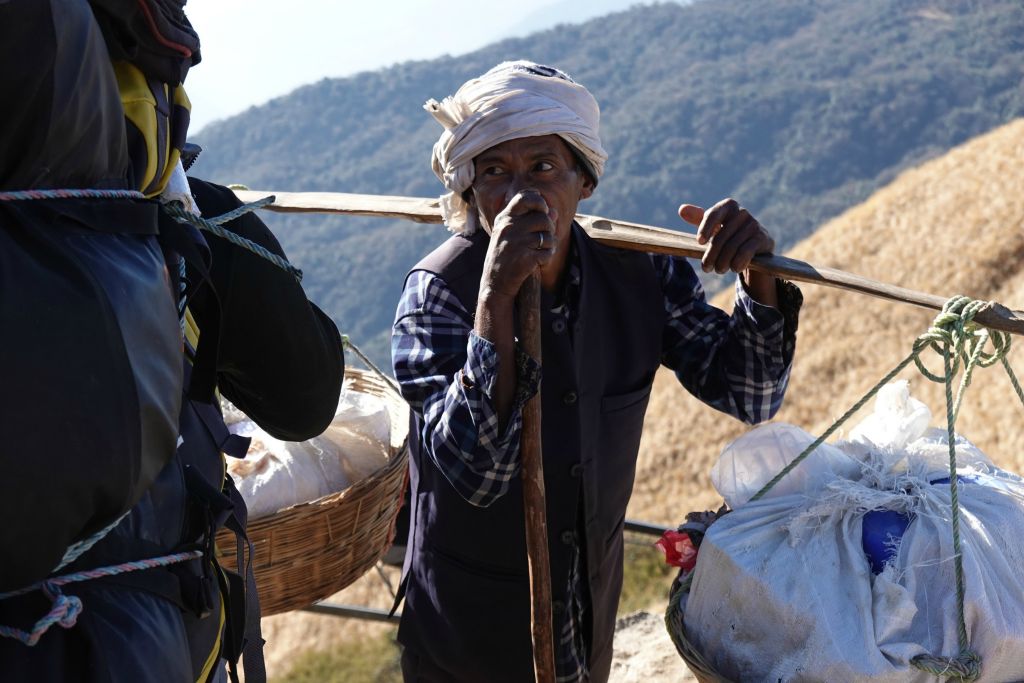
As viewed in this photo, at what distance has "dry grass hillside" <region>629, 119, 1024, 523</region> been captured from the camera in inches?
410


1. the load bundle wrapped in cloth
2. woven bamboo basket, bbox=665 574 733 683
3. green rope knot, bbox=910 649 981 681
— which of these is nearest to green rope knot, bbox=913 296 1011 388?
the load bundle wrapped in cloth

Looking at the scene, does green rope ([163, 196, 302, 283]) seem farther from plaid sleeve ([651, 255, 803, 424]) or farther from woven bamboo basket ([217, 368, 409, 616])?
woven bamboo basket ([217, 368, 409, 616])

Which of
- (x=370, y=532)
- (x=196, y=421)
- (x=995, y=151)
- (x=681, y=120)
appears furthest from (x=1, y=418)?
(x=681, y=120)

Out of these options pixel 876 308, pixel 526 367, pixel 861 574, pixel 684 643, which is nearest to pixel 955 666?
pixel 861 574

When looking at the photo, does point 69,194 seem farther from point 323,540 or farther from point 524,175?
point 323,540

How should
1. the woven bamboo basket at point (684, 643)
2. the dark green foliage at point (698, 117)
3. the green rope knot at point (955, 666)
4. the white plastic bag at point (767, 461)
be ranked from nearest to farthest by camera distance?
1. the green rope knot at point (955, 666)
2. the woven bamboo basket at point (684, 643)
3. the white plastic bag at point (767, 461)
4. the dark green foliage at point (698, 117)

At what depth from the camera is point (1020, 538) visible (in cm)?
168

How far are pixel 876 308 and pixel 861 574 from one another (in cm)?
1018

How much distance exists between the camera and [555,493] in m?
1.87

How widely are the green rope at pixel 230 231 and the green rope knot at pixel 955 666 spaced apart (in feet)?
3.48

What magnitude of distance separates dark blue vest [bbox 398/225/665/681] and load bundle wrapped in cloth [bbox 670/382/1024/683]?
26 centimetres

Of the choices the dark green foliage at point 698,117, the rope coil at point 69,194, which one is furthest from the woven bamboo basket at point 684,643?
the dark green foliage at point 698,117

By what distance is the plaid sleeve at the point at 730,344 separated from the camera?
1930 millimetres

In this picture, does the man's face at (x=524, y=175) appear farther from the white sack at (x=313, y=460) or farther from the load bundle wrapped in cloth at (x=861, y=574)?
the white sack at (x=313, y=460)
